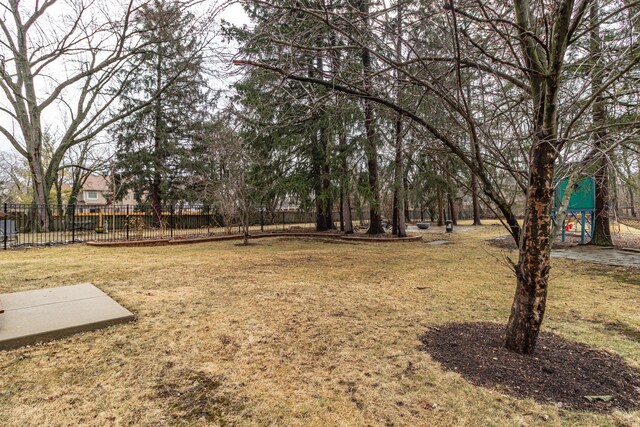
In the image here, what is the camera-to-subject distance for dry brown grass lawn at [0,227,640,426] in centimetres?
190

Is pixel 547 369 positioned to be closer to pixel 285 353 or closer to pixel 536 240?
pixel 536 240

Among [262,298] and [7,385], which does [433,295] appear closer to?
[262,298]

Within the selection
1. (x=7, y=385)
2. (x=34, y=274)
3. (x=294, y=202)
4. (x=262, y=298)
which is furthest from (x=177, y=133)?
(x=7, y=385)

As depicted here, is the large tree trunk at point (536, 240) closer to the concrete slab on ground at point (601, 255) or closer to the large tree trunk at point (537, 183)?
the large tree trunk at point (537, 183)

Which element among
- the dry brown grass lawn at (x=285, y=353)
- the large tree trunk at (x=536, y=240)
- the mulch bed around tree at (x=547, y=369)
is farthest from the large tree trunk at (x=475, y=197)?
the dry brown grass lawn at (x=285, y=353)

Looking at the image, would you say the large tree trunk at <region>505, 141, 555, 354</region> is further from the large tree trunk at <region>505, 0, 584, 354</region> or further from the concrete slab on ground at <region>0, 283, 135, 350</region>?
the concrete slab on ground at <region>0, 283, 135, 350</region>

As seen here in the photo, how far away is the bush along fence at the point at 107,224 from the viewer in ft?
38.0

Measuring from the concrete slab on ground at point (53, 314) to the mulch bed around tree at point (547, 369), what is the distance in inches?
123

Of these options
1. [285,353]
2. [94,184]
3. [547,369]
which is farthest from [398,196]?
[94,184]

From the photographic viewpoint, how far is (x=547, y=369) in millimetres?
2346

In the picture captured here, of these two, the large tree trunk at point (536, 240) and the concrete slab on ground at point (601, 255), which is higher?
the large tree trunk at point (536, 240)

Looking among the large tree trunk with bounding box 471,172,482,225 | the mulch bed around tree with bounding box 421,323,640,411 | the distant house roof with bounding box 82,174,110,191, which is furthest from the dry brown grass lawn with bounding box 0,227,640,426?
the distant house roof with bounding box 82,174,110,191

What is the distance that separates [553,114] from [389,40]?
1.56 meters

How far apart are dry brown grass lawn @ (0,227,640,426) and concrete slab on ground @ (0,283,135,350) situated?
0.50 ft
